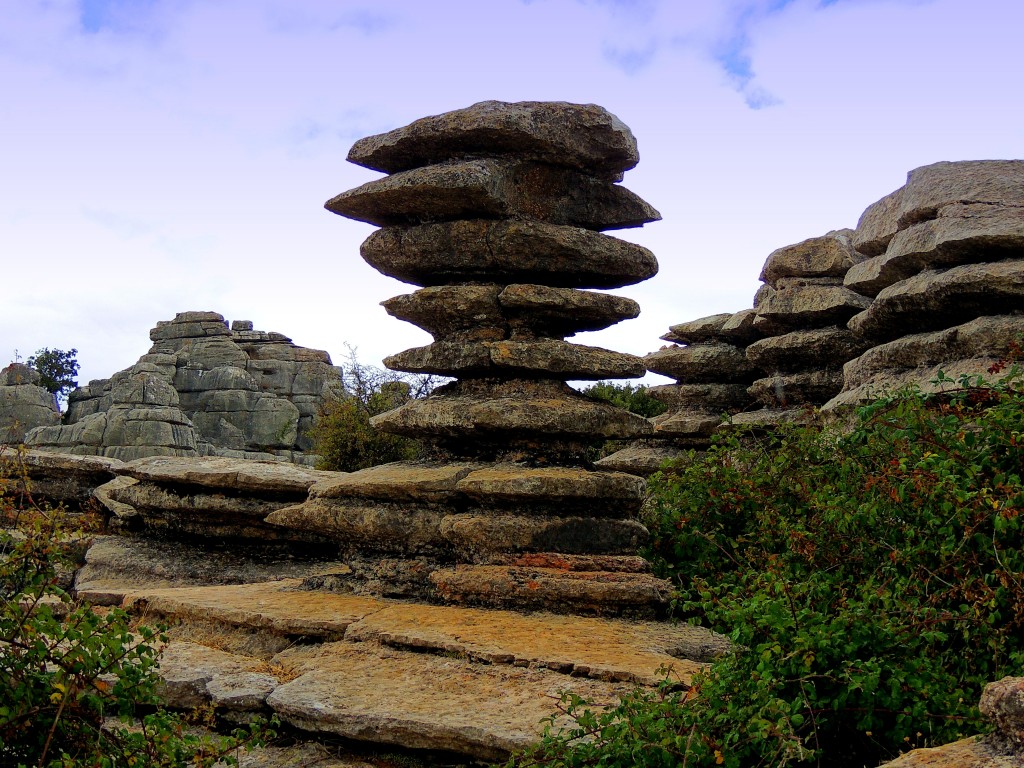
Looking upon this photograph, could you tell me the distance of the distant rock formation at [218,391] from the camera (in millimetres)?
37812

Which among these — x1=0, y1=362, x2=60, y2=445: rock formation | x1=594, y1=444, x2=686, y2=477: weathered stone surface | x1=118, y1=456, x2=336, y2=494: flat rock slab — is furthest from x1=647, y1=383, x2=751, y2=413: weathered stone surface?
x1=0, y1=362, x2=60, y2=445: rock formation

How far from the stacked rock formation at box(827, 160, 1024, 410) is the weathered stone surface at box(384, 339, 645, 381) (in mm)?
2535

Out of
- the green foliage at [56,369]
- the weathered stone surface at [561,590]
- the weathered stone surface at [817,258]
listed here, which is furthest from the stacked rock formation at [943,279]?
the green foliage at [56,369]

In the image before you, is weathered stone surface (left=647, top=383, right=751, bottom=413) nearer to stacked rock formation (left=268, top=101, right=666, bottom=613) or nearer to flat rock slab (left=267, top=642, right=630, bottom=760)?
stacked rock formation (left=268, top=101, right=666, bottom=613)

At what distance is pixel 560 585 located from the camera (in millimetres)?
8719

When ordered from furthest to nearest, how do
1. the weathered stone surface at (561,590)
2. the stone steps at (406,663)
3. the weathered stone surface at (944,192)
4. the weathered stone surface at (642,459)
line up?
the weathered stone surface at (642,459) → the weathered stone surface at (944,192) → the weathered stone surface at (561,590) → the stone steps at (406,663)

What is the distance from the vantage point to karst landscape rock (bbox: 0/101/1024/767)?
7324 millimetres

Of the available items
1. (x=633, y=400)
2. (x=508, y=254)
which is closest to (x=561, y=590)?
(x=508, y=254)

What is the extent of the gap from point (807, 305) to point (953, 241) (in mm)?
3797

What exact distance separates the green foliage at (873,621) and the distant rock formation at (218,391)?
3147 centimetres

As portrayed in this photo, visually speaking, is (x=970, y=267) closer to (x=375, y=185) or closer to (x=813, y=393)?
(x=813, y=393)

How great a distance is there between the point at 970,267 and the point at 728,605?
18.9ft

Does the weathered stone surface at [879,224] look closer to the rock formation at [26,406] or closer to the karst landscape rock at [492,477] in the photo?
the karst landscape rock at [492,477]

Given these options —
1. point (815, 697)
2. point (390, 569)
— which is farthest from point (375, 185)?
point (815, 697)
